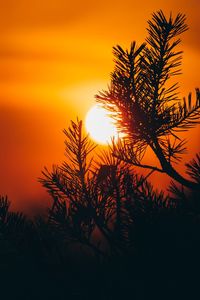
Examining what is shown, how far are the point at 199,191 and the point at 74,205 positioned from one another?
23.5 inches

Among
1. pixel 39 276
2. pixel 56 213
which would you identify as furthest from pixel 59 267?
pixel 56 213

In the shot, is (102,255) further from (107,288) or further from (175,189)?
(175,189)

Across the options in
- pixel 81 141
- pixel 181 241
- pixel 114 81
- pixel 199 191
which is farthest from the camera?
pixel 81 141

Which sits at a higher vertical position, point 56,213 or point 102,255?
point 56,213

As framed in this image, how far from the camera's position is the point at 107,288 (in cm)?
114

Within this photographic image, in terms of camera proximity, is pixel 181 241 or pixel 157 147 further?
pixel 157 147

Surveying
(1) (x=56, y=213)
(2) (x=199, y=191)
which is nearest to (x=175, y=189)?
(2) (x=199, y=191)

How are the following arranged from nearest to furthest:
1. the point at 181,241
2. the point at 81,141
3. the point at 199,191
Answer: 1. the point at 181,241
2. the point at 199,191
3. the point at 81,141

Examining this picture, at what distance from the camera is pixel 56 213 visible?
1.63 metres

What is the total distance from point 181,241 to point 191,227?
0.07 m

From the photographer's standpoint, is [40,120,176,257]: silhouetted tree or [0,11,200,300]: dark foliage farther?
[40,120,176,257]: silhouetted tree

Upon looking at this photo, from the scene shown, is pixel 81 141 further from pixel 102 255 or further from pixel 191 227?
pixel 191 227

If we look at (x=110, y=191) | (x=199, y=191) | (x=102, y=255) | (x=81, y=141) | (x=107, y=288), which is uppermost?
(x=81, y=141)

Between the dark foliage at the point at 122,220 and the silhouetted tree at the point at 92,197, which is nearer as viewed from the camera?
the dark foliage at the point at 122,220
